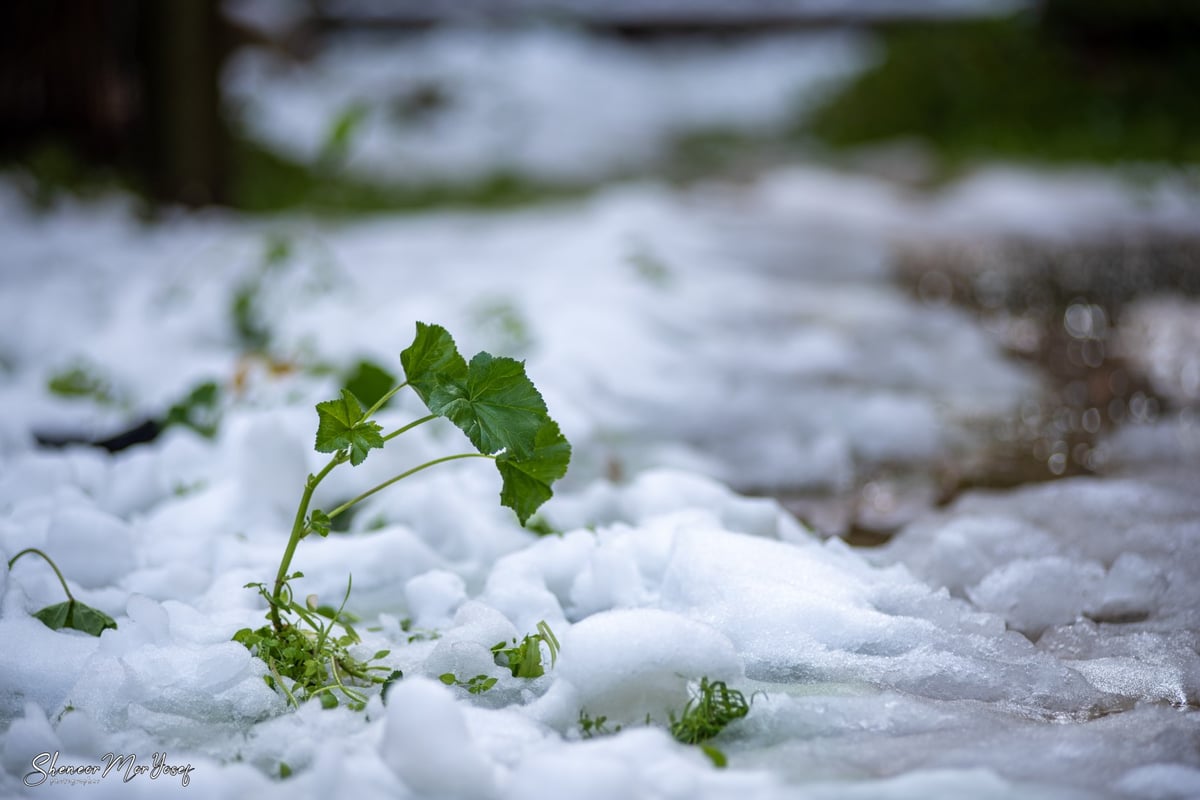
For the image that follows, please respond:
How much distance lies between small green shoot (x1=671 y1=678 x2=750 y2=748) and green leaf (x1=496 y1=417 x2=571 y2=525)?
0.25 metres

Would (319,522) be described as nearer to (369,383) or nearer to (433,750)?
(433,750)

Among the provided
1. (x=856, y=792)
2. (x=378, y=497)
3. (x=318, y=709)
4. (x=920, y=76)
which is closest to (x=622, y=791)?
(x=856, y=792)

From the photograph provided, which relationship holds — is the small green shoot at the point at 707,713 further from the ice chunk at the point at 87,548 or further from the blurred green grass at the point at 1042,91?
the blurred green grass at the point at 1042,91

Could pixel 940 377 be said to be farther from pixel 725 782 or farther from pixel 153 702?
pixel 153 702

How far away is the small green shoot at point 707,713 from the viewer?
38.9 inches

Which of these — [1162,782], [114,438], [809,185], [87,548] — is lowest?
[1162,782]

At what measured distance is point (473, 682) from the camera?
107cm

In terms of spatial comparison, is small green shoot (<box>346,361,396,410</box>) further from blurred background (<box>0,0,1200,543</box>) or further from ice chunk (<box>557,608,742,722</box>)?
ice chunk (<box>557,608,742,722</box>)

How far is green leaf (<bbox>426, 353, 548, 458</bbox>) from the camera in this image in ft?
3.50

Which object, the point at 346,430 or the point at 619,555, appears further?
the point at 619,555

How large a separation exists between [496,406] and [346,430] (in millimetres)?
164

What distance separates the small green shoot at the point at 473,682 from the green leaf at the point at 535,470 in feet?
0.56

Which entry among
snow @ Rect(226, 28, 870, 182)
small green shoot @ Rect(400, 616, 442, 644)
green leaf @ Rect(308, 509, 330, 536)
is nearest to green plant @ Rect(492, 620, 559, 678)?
small green shoot @ Rect(400, 616, 442, 644)

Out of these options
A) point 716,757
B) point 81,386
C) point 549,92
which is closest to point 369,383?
point 81,386
